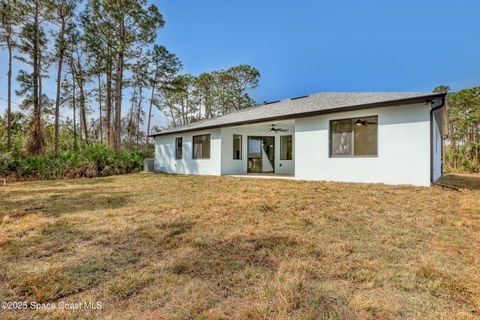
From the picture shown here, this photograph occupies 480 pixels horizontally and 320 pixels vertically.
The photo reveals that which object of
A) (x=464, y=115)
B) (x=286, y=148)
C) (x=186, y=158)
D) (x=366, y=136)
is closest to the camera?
(x=366, y=136)

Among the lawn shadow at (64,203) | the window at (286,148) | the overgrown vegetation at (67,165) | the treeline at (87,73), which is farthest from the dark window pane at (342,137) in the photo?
the treeline at (87,73)

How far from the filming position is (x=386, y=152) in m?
7.61

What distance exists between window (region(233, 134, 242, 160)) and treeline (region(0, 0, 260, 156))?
28.1 feet

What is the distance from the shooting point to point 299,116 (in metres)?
9.33

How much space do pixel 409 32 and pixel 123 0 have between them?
55.1 ft

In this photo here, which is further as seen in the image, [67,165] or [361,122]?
[67,165]

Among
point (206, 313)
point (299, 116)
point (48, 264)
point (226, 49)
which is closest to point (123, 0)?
point (226, 49)

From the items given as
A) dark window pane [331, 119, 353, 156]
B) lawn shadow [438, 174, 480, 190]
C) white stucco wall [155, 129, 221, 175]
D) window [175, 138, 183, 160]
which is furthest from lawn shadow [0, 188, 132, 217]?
lawn shadow [438, 174, 480, 190]

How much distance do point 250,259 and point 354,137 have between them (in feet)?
22.3

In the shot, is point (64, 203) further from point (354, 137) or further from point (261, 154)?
point (261, 154)

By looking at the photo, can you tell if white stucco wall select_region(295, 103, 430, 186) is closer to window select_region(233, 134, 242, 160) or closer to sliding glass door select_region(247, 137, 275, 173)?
window select_region(233, 134, 242, 160)

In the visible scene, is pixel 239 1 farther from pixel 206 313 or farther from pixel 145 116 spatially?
pixel 145 116

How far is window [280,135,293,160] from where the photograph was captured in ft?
44.0

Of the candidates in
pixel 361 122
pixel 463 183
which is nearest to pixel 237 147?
pixel 361 122
